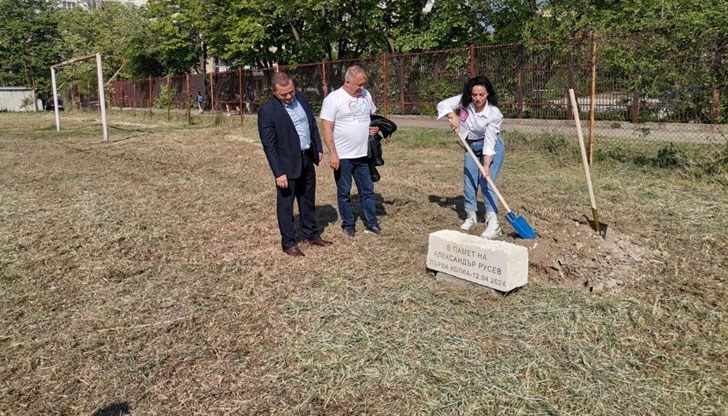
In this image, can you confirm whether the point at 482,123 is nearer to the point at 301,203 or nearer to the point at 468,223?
the point at 468,223

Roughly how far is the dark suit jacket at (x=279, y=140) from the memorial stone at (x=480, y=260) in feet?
4.46

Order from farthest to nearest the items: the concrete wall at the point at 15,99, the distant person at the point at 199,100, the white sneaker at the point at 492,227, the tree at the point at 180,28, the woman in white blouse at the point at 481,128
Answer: the concrete wall at the point at 15,99 → the tree at the point at 180,28 → the distant person at the point at 199,100 → the white sneaker at the point at 492,227 → the woman in white blouse at the point at 481,128

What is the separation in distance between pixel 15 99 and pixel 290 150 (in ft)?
159

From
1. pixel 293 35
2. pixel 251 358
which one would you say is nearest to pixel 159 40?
pixel 293 35

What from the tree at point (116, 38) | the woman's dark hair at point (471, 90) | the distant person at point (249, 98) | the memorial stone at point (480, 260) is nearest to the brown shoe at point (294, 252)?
the memorial stone at point (480, 260)

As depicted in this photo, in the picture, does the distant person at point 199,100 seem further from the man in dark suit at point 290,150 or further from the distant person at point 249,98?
the man in dark suit at point 290,150

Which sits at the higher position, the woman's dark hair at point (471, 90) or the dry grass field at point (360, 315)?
the woman's dark hair at point (471, 90)

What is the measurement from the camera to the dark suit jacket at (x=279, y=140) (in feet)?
15.0

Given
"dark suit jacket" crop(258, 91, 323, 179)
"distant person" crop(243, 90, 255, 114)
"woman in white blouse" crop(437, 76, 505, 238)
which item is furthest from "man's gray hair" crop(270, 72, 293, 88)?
"distant person" crop(243, 90, 255, 114)

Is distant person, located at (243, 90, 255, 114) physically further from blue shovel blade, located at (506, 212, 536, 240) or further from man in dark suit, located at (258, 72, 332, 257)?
blue shovel blade, located at (506, 212, 536, 240)

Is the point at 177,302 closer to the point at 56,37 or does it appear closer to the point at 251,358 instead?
the point at 251,358

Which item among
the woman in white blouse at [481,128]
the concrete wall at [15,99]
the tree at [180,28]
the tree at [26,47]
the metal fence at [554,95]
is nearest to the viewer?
the woman in white blouse at [481,128]

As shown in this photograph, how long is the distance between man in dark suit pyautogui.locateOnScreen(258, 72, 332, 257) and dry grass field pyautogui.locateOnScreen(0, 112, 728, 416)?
27 centimetres

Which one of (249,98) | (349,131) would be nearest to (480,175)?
(349,131)
